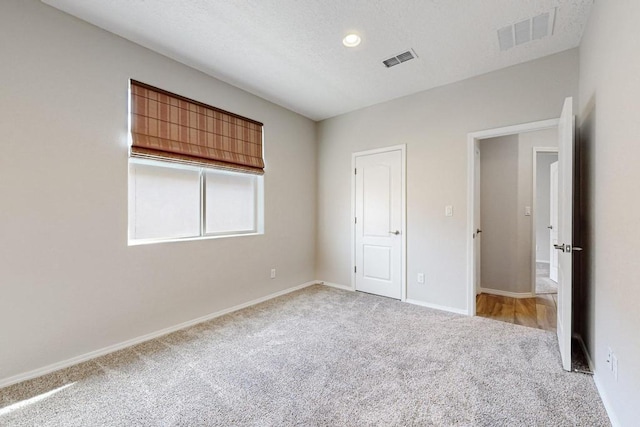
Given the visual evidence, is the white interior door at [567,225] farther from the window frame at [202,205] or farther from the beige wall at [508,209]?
the window frame at [202,205]

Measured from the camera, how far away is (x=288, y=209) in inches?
165

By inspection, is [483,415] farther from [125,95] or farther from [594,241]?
[125,95]

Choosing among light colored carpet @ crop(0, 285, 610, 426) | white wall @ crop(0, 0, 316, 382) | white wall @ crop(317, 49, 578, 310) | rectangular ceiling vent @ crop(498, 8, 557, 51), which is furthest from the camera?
white wall @ crop(317, 49, 578, 310)

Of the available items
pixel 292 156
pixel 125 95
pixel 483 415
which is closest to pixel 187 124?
pixel 125 95

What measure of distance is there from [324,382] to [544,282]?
4597 mm

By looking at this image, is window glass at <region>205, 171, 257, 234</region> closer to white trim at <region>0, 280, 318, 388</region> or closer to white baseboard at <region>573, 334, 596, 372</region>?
white trim at <region>0, 280, 318, 388</region>

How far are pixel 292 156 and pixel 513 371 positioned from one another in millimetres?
3515

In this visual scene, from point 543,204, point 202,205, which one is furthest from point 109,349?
point 543,204

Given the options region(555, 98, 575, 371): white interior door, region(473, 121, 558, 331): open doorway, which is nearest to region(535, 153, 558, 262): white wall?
region(473, 121, 558, 331): open doorway

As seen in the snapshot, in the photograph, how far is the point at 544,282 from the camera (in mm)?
4645

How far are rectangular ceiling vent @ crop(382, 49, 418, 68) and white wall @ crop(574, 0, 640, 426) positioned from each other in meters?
1.31

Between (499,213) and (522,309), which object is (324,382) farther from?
(499,213)

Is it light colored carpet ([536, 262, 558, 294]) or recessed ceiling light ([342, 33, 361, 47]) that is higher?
recessed ceiling light ([342, 33, 361, 47])

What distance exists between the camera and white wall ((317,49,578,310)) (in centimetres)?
280
